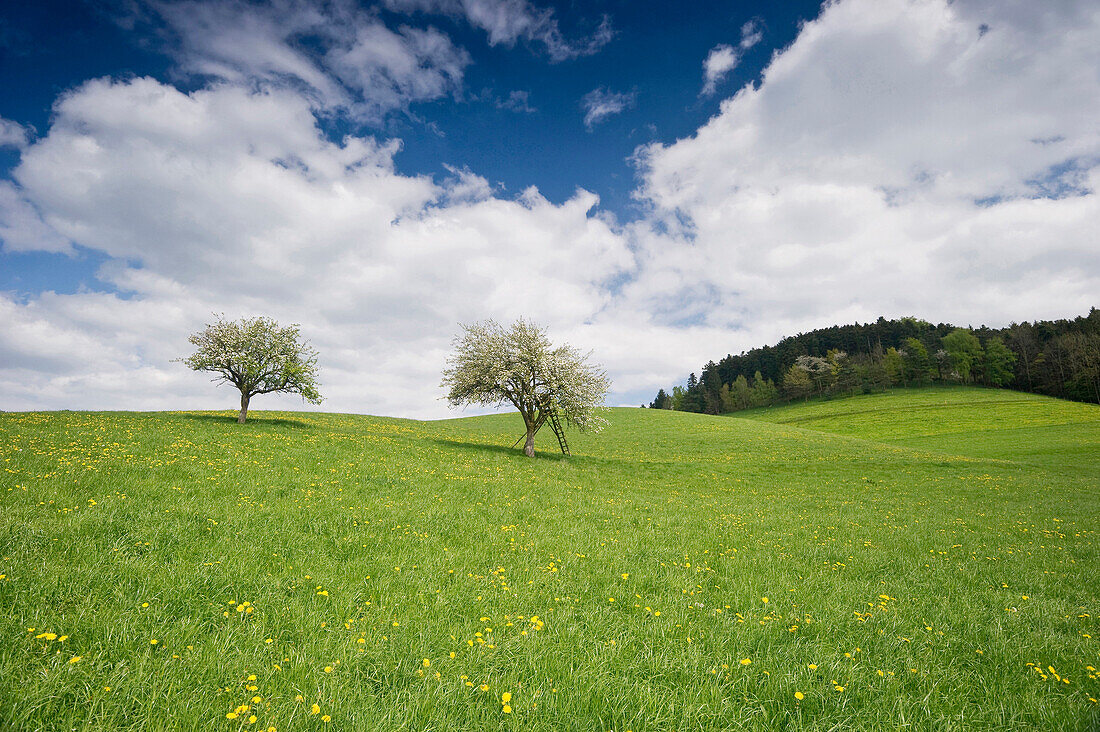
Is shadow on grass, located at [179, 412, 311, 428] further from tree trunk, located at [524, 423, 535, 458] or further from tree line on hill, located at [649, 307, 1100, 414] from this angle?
tree line on hill, located at [649, 307, 1100, 414]

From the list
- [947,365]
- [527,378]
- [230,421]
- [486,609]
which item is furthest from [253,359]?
[947,365]

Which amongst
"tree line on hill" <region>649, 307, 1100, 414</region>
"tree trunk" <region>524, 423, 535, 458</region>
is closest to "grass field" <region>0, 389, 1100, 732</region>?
"tree trunk" <region>524, 423, 535, 458</region>

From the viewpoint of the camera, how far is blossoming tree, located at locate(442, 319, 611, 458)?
3084cm

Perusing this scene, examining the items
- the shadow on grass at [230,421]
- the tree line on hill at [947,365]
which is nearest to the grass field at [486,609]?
the shadow on grass at [230,421]

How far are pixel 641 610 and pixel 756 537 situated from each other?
25.3ft

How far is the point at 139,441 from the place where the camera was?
716 inches

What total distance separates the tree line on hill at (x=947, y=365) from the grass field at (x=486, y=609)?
108 meters

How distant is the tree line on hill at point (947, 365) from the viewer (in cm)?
9375

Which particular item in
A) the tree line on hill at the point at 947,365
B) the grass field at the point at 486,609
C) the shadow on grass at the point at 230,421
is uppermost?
the tree line on hill at the point at 947,365

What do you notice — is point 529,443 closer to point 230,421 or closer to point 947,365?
point 230,421

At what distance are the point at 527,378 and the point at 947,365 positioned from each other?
12321cm

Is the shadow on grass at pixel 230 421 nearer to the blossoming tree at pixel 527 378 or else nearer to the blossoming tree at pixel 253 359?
the blossoming tree at pixel 253 359

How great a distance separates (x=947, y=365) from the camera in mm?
106812

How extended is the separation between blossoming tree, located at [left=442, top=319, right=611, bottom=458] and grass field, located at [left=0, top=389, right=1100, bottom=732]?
14966 mm
